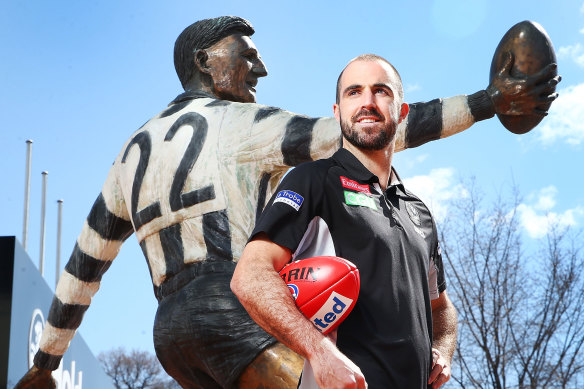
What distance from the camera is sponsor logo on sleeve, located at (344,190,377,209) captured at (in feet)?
7.77

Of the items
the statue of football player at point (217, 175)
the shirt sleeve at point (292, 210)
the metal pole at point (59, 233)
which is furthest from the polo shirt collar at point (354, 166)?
the metal pole at point (59, 233)

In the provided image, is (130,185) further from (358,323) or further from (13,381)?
(13,381)

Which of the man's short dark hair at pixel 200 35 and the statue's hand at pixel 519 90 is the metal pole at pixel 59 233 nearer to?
the man's short dark hair at pixel 200 35

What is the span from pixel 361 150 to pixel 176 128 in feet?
6.34

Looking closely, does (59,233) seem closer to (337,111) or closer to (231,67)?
(231,67)

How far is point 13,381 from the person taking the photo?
1073cm

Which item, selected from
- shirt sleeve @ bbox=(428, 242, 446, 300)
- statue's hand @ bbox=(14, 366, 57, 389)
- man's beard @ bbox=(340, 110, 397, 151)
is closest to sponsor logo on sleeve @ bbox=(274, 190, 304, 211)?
man's beard @ bbox=(340, 110, 397, 151)

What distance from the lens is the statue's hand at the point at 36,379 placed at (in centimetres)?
545

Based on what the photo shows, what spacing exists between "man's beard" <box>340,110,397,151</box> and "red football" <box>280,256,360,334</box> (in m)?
0.46

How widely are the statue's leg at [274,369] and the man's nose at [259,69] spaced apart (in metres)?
1.85

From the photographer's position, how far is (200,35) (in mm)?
4703

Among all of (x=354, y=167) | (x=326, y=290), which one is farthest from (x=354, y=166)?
(x=326, y=290)

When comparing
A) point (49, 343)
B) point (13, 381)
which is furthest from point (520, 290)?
point (49, 343)

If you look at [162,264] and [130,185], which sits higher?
[130,185]
